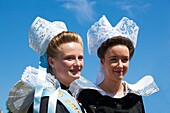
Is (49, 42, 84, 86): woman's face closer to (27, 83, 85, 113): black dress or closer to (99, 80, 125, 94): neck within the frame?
(27, 83, 85, 113): black dress

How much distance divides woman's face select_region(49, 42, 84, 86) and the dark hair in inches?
30.6

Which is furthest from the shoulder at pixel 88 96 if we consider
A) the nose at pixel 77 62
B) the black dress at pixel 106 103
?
the nose at pixel 77 62

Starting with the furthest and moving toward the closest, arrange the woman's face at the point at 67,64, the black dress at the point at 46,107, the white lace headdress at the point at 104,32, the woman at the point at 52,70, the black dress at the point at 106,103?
the white lace headdress at the point at 104,32 → the black dress at the point at 106,103 → the woman's face at the point at 67,64 → the woman at the point at 52,70 → the black dress at the point at 46,107

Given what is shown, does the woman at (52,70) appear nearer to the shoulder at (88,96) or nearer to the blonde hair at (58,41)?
the blonde hair at (58,41)

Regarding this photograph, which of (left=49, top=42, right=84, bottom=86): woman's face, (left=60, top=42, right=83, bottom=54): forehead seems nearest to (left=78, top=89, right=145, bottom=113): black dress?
(left=49, top=42, right=84, bottom=86): woman's face

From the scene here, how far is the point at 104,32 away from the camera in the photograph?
193 inches

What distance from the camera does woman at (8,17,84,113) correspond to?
388cm

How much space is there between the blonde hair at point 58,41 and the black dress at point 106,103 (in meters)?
0.78

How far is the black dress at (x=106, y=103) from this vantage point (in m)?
4.61

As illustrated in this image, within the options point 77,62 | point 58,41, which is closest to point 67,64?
point 77,62

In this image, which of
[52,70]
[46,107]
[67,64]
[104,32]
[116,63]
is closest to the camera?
[46,107]

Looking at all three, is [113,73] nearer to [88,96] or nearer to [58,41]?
[88,96]

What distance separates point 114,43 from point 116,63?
26 centimetres

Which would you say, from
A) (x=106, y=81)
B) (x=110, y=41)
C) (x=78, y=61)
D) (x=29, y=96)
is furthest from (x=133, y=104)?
(x=29, y=96)
